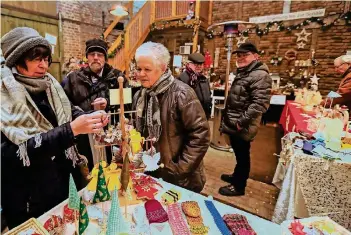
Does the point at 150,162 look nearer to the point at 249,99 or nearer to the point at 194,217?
the point at 194,217

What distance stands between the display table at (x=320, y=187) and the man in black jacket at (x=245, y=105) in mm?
706

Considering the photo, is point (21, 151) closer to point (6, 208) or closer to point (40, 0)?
point (6, 208)

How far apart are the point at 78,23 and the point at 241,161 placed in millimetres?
6828

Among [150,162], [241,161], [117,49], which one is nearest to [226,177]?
[241,161]

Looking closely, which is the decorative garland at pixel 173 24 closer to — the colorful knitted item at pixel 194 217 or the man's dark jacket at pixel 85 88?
the man's dark jacket at pixel 85 88

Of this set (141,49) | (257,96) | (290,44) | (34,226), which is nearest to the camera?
(34,226)

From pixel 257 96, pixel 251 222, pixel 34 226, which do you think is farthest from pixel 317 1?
pixel 34 226

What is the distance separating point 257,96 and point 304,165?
88cm

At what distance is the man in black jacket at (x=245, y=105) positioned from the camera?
2330 millimetres

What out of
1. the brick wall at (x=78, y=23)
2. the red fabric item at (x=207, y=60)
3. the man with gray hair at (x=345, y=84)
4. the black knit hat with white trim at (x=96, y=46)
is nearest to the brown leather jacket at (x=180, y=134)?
the black knit hat with white trim at (x=96, y=46)

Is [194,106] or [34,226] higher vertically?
[194,106]

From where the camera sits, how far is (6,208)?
1.12m

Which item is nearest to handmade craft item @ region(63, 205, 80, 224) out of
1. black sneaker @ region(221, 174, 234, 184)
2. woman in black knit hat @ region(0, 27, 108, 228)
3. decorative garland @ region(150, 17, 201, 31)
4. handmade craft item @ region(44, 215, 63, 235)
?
handmade craft item @ region(44, 215, 63, 235)

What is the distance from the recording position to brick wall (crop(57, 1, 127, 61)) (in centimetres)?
670
